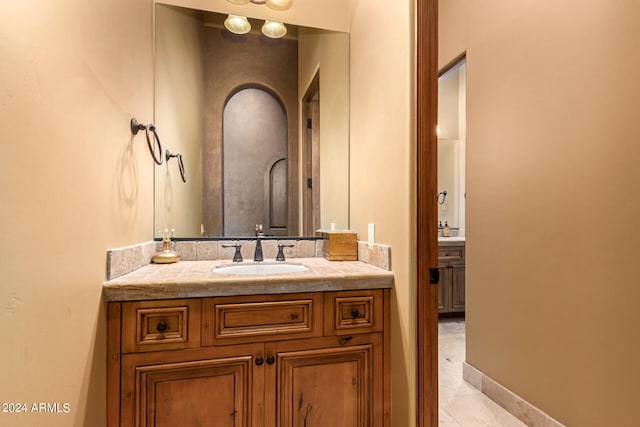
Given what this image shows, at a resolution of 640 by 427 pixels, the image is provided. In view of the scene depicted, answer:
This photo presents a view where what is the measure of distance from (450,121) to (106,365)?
421cm

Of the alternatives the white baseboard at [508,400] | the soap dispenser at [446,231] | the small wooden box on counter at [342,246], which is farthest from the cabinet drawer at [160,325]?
the soap dispenser at [446,231]

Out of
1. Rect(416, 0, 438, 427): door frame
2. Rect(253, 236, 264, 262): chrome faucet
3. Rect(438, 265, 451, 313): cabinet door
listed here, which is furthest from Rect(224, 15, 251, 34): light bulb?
Rect(438, 265, 451, 313): cabinet door

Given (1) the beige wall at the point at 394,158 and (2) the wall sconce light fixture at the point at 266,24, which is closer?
(1) the beige wall at the point at 394,158

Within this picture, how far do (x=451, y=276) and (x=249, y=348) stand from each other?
285cm

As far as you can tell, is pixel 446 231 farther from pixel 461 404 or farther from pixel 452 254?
pixel 461 404

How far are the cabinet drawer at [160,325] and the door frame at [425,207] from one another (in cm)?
88

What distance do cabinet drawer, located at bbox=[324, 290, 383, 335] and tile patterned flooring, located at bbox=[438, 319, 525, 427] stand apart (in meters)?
0.96

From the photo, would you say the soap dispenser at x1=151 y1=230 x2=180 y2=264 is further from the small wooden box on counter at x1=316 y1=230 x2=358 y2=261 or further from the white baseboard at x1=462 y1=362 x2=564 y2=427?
the white baseboard at x1=462 y1=362 x2=564 y2=427

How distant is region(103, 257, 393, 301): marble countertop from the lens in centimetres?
111

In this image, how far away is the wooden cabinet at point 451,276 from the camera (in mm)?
3432

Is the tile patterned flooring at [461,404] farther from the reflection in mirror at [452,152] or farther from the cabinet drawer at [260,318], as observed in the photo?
the reflection in mirror at [452,152]

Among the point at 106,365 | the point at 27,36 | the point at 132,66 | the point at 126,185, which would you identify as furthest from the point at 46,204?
the point at 132,66

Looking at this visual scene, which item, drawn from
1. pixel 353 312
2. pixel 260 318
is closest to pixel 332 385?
pixel 353 312

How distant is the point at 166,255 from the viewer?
1587mm
